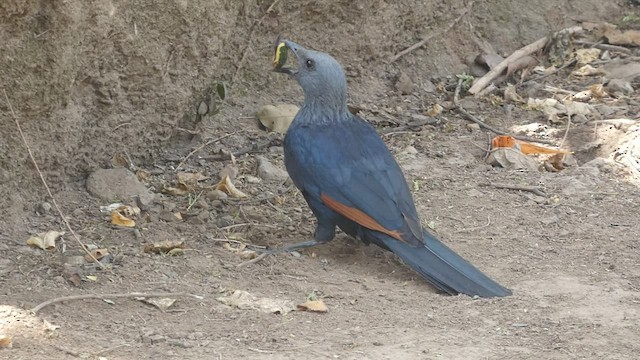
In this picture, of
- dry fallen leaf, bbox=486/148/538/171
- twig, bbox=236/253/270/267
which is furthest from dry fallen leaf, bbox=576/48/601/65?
twig, bbox=236/253/270/267

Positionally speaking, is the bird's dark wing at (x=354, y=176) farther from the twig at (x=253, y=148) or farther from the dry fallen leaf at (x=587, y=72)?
the dry fallen leaf at (x=587, y=72)

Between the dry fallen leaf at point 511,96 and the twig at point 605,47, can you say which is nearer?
the dry fallen leaf at point 511,96

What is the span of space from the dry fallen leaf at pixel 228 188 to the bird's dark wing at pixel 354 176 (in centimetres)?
57

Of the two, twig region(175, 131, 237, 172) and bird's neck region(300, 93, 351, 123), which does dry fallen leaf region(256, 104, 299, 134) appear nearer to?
twig region(175, 131, 237, 172)

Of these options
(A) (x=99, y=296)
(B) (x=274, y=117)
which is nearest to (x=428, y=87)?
(B) (x=274, y=117)

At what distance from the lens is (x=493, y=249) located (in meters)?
5.89

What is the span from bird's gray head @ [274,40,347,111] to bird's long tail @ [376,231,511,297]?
95cm

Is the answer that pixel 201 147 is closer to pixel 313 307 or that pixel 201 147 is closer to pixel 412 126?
pixel 412 126

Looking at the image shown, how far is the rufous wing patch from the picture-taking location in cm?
550

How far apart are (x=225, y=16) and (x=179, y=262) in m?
1.93

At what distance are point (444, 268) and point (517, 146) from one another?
2.07 m

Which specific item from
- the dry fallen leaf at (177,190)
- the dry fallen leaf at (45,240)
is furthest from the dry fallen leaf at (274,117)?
the dry fallen leaf at (45,240)

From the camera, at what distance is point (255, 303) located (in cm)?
504

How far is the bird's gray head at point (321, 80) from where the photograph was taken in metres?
6.11
